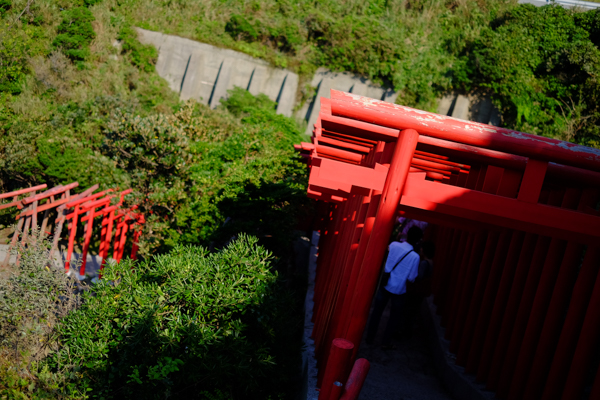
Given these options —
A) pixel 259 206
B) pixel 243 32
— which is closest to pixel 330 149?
pixel 259 206

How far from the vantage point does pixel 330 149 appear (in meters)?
5.17

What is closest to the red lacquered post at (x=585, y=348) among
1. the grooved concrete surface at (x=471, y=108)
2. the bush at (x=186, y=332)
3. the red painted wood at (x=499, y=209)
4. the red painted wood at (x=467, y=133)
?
the red painted wood at (x=499, y=209)

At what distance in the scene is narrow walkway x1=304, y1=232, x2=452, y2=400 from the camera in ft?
13.9

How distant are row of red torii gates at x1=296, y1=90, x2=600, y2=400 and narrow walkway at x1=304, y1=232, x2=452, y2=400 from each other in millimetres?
404

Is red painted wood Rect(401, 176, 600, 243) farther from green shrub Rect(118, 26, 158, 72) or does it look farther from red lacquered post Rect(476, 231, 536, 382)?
green shrub Rect(118, 26, 158, 72)

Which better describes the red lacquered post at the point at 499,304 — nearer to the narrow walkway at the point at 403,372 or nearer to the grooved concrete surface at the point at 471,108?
the narrow walkway at the point at 403,372

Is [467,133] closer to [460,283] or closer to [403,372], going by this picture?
[460,283]

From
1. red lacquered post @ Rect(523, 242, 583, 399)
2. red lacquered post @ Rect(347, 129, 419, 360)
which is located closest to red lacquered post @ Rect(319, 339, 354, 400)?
red lacquered post @ Rect(347, 129, 419, 360)

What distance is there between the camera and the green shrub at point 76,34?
1620cm

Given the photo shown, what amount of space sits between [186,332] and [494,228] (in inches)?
103

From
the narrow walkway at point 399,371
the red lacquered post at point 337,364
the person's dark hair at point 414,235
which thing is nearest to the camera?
the red lacquered post at point 337,364

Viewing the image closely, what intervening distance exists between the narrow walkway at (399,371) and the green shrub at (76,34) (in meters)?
14.9

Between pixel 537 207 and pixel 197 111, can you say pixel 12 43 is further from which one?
pixel 537 207

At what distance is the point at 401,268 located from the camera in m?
4.90
